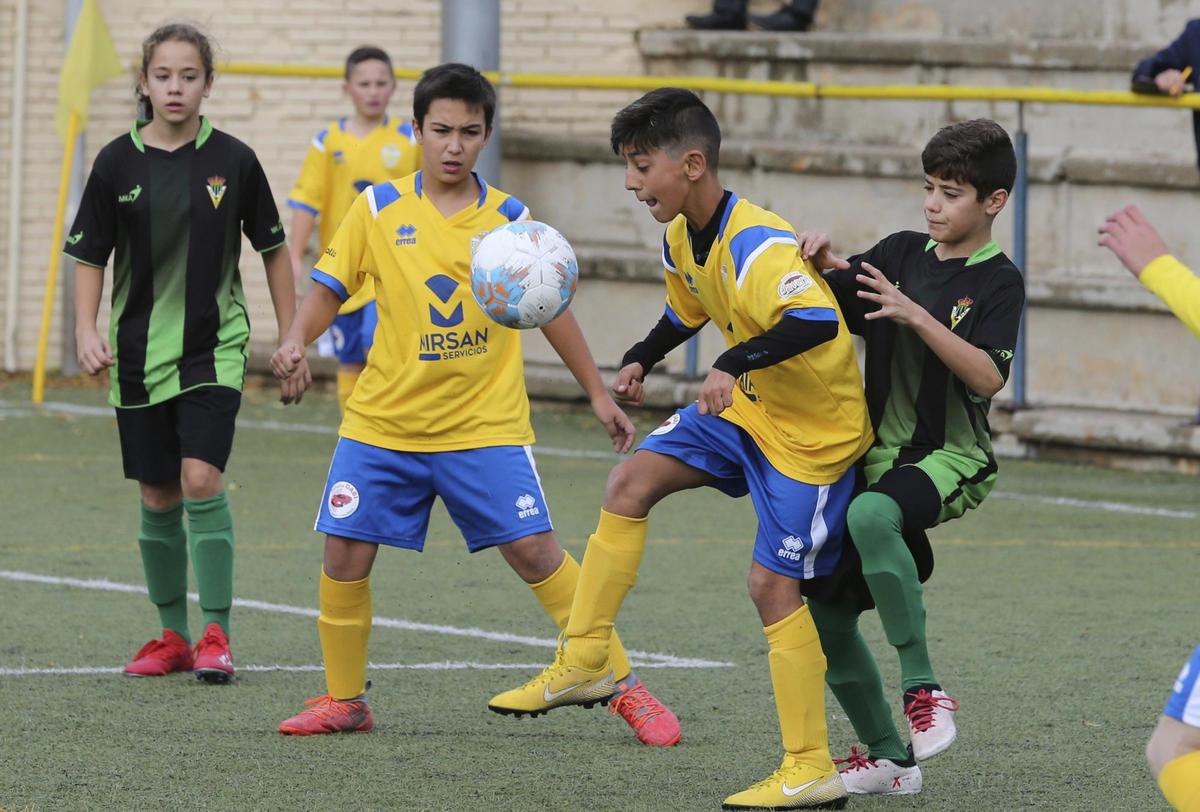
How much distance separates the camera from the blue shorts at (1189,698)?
3662 mm

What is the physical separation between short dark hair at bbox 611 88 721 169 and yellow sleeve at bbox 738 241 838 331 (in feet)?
0.93

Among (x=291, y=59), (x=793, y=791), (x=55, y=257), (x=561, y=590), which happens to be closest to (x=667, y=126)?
(x=561, y=590)

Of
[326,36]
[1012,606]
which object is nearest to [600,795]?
[1012,606]

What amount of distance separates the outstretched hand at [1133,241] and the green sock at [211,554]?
3314mm

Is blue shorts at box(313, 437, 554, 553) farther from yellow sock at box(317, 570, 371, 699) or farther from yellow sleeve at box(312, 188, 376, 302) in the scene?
yellow sleeve at box(312, 188, 376, 302)

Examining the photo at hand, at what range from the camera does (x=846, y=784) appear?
5.00 m

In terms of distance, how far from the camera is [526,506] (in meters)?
5.57

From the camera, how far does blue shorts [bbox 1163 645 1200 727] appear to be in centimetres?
366

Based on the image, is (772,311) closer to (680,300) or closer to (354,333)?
(680,300)

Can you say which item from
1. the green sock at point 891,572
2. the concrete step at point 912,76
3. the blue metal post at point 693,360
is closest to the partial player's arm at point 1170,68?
the concrete step at point 912,76

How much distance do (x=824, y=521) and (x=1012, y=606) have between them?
2.97 m

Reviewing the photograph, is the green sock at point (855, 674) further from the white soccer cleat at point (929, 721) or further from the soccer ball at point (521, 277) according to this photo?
the soccer ball at point (521, 277)

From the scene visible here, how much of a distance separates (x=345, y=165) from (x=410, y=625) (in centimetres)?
455

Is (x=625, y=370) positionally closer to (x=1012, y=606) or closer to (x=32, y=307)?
(x=1012, y=606)
